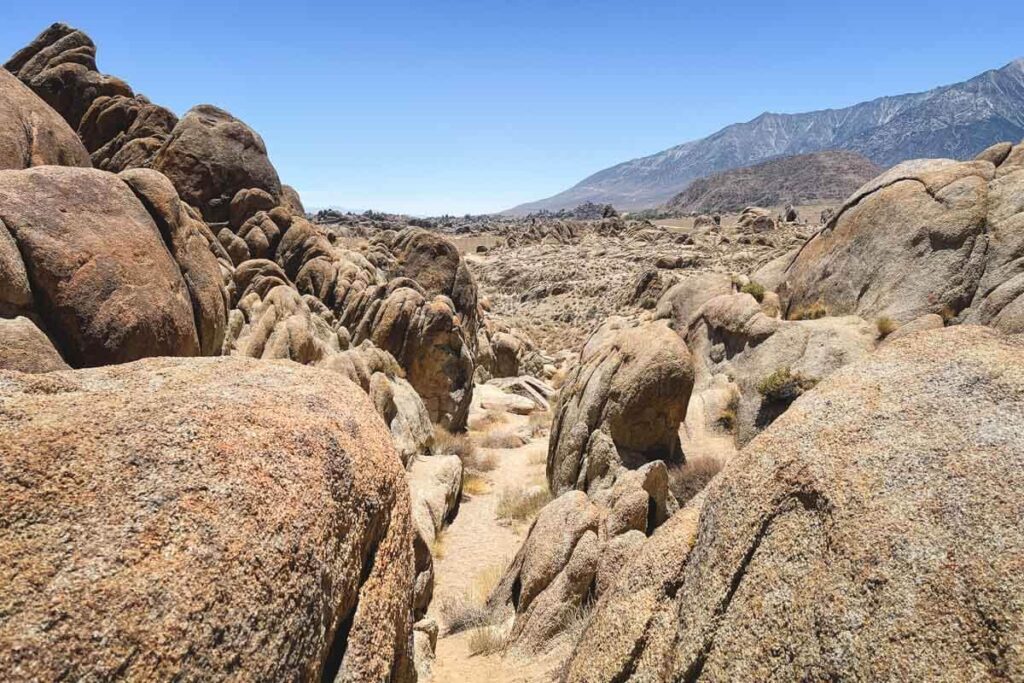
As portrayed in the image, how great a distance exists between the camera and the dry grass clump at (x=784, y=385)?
1370 centimetres

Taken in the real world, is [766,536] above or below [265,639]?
below

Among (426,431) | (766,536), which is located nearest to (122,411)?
(766,536)

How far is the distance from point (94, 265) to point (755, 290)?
17577mm

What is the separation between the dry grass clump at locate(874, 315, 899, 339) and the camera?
1398 cm

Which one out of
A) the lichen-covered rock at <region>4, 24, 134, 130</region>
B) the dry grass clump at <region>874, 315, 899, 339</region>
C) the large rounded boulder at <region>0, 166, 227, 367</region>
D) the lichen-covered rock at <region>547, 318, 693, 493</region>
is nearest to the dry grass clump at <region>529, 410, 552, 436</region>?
the lichen-covered rock at <region>547, 318, 693, 493</region>

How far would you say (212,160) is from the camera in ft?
77.9

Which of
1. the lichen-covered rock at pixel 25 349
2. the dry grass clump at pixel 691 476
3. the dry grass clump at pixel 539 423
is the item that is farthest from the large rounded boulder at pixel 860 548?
the dry grass clump at pixel 539 423

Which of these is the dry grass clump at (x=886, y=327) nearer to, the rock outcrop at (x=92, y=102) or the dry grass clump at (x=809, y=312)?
the dry grass clump at (x=809, y=312)

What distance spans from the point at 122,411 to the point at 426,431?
14445 millimetres

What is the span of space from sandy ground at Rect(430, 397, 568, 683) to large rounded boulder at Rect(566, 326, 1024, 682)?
2257 millimetres

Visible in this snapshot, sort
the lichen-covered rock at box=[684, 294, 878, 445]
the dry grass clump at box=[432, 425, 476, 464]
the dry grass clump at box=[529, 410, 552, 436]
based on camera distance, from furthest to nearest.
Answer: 1. the dry grass clump at box=[529, 410, 552, 436]
2. the dry grass clump at box=[432, 425, 476, 464]
3. the lichen-covered rock at box=[684, 294, 878, 445]

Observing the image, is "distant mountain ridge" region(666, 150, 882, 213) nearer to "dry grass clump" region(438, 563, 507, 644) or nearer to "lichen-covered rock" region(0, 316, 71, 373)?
"dry grass clump" region(438, 563, 507, 644)

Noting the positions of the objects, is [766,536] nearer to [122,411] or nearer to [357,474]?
[357,474]

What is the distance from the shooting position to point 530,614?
8273 mm
